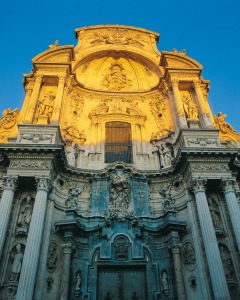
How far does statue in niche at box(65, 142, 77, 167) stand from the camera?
55.6 feet

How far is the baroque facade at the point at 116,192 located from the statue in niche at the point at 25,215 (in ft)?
0.15

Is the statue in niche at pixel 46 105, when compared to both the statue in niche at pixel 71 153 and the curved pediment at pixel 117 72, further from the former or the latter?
the curved pediment at pixel 117 72

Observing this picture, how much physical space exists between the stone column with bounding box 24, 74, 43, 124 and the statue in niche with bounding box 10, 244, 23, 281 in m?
7.01

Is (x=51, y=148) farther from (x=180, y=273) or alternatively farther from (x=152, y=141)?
(x=180, y=273)

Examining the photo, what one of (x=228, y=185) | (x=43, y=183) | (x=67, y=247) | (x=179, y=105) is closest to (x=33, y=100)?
(x=43, y=183)

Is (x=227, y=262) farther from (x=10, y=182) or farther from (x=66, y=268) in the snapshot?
(x=10, y=182)

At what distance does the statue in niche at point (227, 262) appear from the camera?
12.5 m

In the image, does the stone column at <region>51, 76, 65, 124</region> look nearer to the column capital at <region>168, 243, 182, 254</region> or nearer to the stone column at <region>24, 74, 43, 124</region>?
the stone column at <region>24, 74, 43, 124</region>

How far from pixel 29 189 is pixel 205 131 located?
9.84 m

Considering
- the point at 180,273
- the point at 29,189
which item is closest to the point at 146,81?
the point at 29,189

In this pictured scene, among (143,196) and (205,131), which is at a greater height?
(205,131)

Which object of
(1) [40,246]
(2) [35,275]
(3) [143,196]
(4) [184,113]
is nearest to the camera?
(2) [35,275]

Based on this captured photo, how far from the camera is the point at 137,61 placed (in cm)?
2378

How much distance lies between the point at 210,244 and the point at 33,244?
23.7 ft
